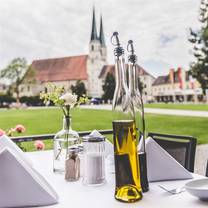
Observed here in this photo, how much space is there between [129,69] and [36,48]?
14.1 feet

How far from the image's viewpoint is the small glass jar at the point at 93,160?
2.90ft

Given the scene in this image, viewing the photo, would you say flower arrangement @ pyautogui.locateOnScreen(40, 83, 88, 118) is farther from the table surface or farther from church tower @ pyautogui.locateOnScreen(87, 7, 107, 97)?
church tower @ pyautogui.locateOnScreen(87, 7, 107, 97)

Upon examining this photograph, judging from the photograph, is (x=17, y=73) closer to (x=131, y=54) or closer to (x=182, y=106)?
(x=182, y=106)

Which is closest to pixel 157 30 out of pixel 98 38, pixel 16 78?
pixel 98 38

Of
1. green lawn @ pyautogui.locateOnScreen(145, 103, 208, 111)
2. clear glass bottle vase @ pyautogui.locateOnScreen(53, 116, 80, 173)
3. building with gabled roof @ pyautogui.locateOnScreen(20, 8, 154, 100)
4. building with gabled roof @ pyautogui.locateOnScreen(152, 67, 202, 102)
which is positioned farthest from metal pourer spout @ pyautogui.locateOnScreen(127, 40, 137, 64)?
green lawn @ pyautogui.locateOnScreen(145, 103, 208, 111)

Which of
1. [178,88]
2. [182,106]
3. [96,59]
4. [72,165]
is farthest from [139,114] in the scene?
[182,106]

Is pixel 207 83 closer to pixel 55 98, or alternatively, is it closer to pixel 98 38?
pixel 98 38

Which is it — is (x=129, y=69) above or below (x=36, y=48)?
below

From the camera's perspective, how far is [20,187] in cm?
76

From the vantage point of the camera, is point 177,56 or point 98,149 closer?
point 98,149

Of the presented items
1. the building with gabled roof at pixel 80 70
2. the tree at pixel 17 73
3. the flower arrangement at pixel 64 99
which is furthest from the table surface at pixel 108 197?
the tree at pixel 17 73

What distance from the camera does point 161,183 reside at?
910 millimetres

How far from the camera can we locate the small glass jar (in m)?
0.88

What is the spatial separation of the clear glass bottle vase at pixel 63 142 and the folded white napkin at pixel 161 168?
254 mm
